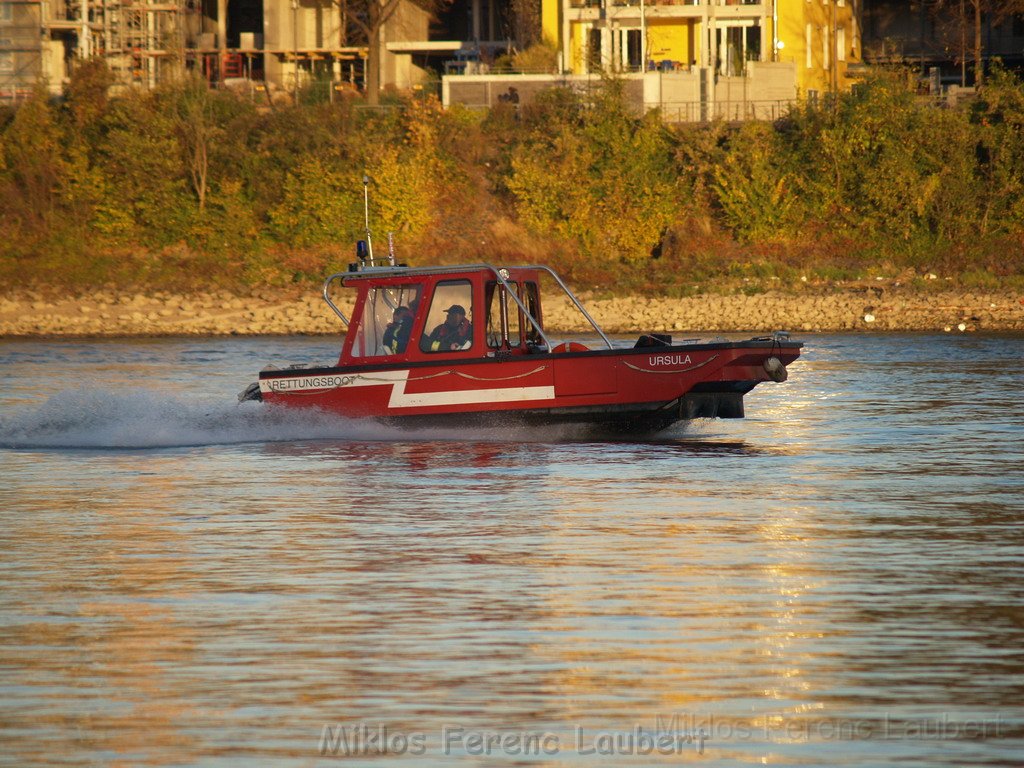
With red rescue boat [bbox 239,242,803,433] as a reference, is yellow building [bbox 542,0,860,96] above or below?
above

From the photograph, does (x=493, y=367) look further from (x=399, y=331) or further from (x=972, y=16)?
(x=972, y=16)

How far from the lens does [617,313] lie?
46344 millimetres

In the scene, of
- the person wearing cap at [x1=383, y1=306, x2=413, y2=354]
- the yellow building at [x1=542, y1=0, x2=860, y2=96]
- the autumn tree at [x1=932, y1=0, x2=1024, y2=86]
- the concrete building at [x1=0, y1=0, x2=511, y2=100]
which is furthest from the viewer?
the concrete building at [x1=0, y1=0, x2=511, y2=100]

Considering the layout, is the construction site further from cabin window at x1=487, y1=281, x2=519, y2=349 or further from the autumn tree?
cabin window at x1=487, y1=281, x2=519, y2=349

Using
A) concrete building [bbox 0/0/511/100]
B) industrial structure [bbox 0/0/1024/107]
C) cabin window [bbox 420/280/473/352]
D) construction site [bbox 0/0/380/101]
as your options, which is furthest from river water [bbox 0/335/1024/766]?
construction site [bbox 0/0/380/101]

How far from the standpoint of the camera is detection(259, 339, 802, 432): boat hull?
719 inches

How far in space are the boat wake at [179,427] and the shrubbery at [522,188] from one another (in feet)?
93.3

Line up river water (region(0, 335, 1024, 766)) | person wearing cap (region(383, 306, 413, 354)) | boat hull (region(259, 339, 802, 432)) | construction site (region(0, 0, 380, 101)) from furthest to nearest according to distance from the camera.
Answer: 1. construction site (region(0, 0, 380, 101))
2. person wearing cap (region(383, 306, 413, 354))
3. boat hull (region(259, 339, 802, 432))
4. river water (region(0, 335, 1024, 766))

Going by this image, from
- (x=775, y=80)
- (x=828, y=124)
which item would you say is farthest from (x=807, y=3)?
(x=828, y=124)

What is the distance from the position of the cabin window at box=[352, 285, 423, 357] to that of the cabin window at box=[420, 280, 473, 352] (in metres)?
0.31

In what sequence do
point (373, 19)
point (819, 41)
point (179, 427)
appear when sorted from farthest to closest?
point (819, 41) < point (373, 19) < point (179, 427)

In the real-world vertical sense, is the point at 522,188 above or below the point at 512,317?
above

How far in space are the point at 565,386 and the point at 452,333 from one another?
1512 millimetres

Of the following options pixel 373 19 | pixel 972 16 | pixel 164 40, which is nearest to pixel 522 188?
pixel 373 19
